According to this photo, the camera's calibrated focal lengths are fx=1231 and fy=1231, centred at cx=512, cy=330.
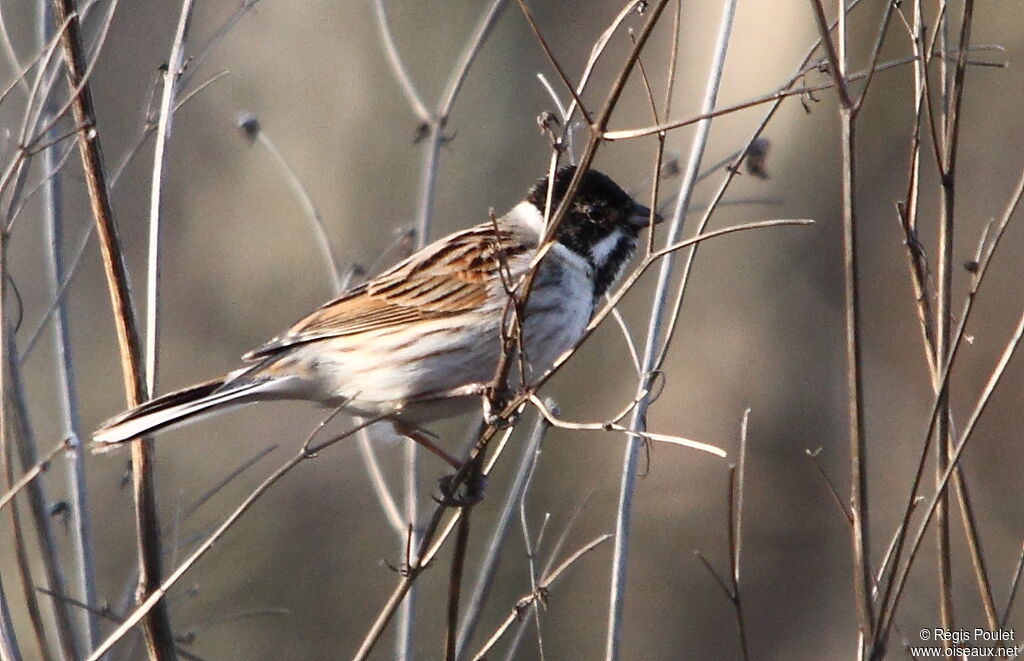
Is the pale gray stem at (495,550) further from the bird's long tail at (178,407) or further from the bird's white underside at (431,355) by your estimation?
→ the bird's long tail at (178,407)

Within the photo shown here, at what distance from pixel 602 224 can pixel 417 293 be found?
0.65 meters

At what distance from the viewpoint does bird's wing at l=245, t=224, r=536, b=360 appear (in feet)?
12.6

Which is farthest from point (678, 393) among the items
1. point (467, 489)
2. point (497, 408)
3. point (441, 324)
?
point (497, 408)

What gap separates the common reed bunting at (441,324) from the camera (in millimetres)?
3656

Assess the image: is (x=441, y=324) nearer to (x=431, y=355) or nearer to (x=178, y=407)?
(x=431, y=355)

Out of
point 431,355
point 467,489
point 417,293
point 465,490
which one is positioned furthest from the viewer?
point 417,293

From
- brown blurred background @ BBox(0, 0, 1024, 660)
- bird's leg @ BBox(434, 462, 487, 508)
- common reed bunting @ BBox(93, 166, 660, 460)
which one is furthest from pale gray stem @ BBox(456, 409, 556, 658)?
brown blurred background @ BBox(0, 0, 1024, 660)

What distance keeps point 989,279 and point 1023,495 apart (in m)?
1.57

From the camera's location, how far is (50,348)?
9.31 m

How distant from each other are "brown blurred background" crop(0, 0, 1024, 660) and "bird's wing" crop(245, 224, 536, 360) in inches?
167

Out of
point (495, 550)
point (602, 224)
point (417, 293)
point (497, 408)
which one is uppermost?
point (602, 224)

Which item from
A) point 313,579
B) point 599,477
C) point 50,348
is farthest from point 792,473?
point 50,348

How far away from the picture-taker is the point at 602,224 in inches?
159

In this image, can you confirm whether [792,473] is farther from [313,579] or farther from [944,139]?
[944,139]
